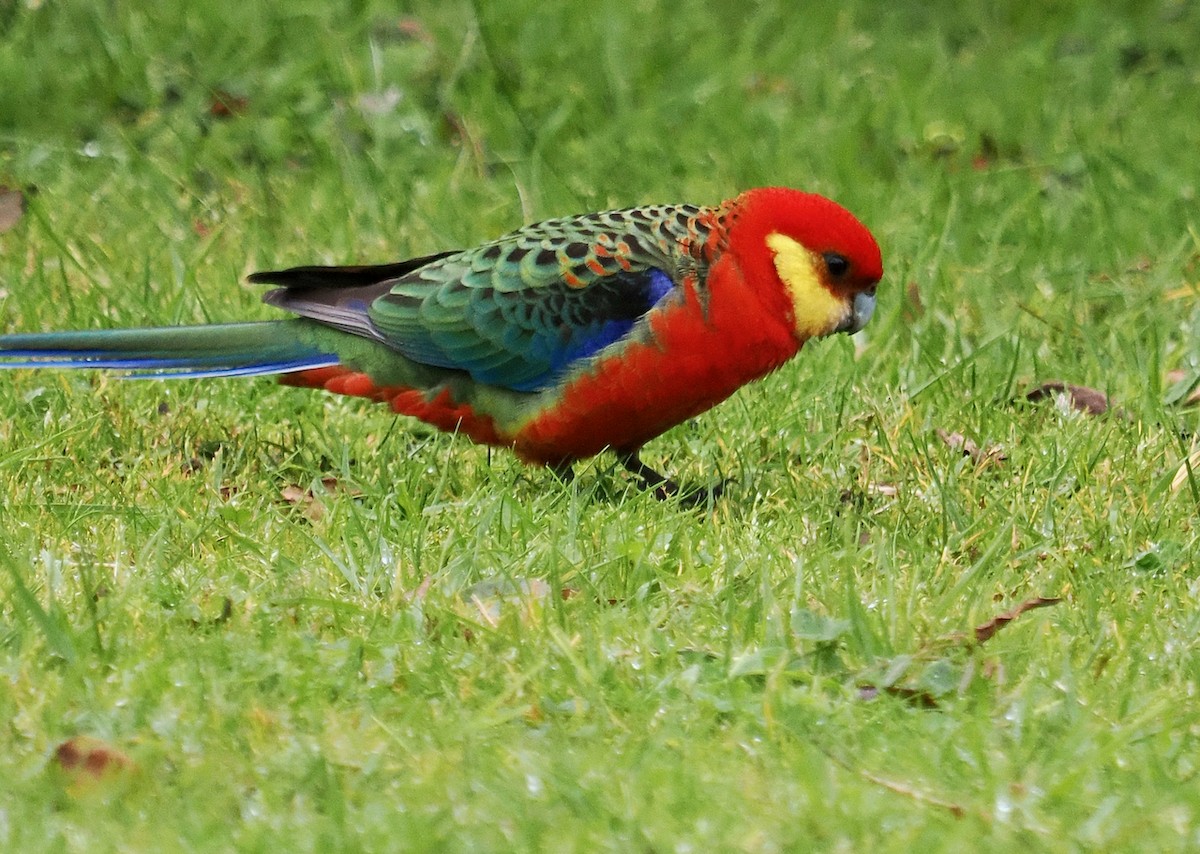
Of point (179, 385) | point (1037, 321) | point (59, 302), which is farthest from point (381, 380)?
point (1037, 321)

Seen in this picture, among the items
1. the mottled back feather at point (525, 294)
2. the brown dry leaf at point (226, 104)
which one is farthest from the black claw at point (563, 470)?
the brown dry leaf at point (226, 104)

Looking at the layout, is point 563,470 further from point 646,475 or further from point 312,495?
point 312,495

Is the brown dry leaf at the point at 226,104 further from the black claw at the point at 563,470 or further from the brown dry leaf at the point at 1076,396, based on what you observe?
the brown dry leaf at the point at 1076,396

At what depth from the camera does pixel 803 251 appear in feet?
14.5

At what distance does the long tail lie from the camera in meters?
4.58

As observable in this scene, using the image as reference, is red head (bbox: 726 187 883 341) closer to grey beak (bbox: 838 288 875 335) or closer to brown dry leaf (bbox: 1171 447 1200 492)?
grey beak (bbox: 838 288 875 335)

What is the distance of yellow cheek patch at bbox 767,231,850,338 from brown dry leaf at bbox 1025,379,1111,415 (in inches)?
35.0

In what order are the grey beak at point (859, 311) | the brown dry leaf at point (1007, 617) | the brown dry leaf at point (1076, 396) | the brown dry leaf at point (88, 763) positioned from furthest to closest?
1. the brown dry leaf at point (1076, 396)
2. the grey beak at point (859, 311)
3. the brown dry leaf at point (1007, 617)
4. the brown dry leaf at point (88, 763)

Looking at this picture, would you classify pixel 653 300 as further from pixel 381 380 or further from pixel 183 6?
pixel 183 6

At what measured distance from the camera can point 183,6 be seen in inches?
285

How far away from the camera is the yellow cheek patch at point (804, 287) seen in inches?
174

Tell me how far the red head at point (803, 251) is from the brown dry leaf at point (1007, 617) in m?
1.03

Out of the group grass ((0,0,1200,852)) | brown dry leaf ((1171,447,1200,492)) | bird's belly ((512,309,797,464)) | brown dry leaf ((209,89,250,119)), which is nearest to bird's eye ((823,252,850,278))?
bird's belly ((512,309,797,464))

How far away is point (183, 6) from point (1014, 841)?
5.54 m
